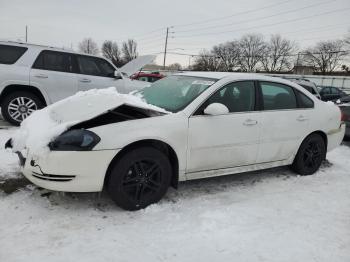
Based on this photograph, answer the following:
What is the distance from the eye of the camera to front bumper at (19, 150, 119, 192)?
3357 mm

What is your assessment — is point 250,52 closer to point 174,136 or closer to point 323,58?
point 323,58

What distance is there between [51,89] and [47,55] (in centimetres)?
81

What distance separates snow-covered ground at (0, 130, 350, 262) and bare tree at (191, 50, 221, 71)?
235 feet

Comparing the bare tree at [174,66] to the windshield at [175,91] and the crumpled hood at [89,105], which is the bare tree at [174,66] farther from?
the crumpled hood at [89,105]

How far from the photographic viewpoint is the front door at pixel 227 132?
4.10 metres

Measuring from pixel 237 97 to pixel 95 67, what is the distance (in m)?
5.09

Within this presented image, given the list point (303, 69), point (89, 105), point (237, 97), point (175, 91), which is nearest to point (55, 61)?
point (175, 91)

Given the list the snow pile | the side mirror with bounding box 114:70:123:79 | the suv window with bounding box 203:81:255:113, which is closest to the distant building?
the side mirror with bounding box 114:70:123:79

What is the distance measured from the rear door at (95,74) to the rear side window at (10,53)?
1310 mm

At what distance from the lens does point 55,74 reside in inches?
318

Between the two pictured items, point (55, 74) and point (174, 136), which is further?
point (55, 74)

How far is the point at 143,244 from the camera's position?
10.3 feet

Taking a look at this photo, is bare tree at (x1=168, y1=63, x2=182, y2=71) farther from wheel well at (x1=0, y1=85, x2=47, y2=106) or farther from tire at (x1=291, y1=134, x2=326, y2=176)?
tire at (x1=291, y1=134, x2=326, y2=176)

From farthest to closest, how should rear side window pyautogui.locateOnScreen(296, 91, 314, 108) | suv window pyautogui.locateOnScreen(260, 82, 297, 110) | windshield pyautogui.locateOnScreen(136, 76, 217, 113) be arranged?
rear side window pyautogui.locateOnScreen(296, 91, 314, 108) < suv window pyautogui.locateOnScreen(260, 82, 297, 110) < windshield pyautogui.locateOnScreen(136, 76, 217, 113)
